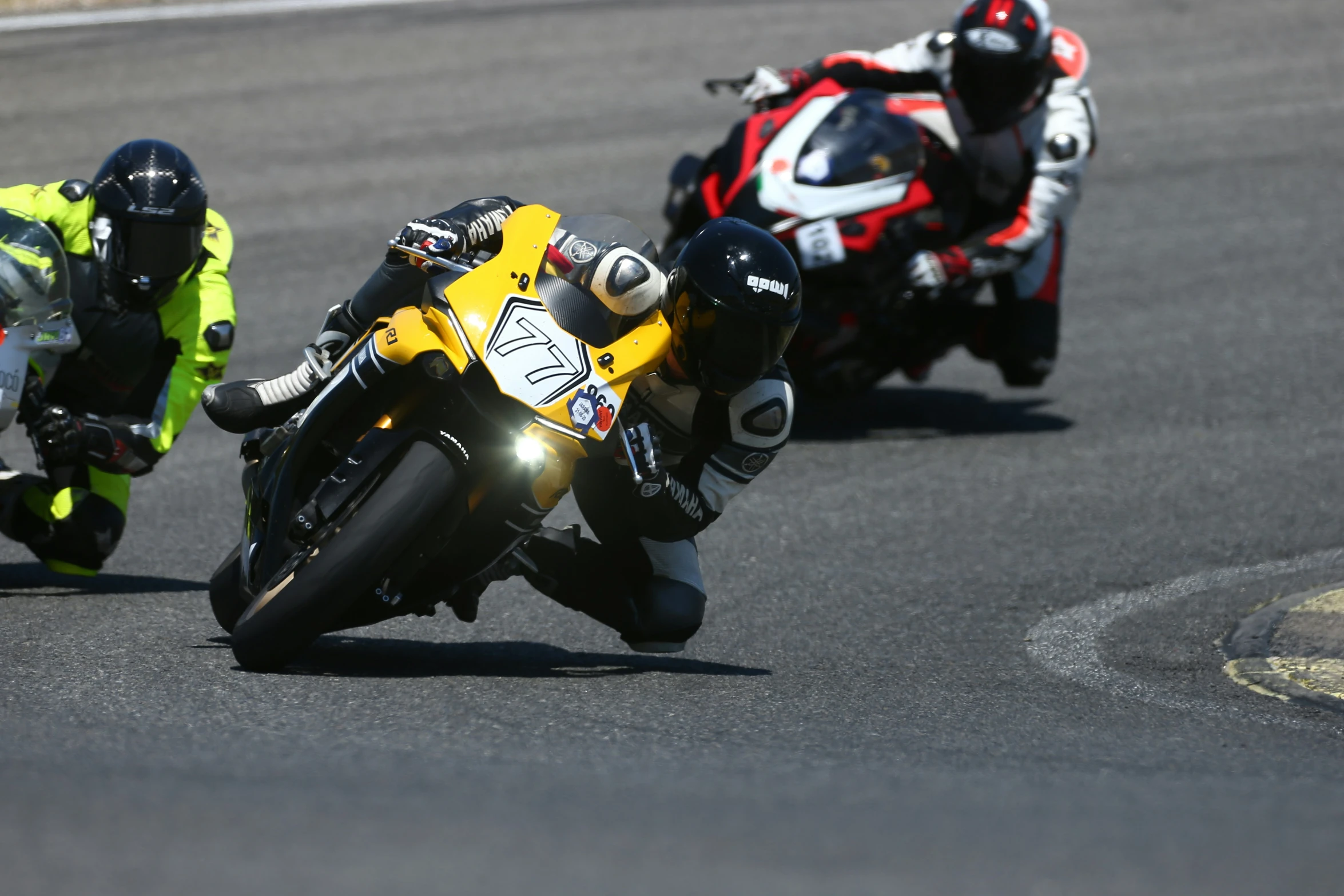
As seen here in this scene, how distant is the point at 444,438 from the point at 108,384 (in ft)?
7.27

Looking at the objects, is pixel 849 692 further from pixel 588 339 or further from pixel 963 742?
pixel 588 339

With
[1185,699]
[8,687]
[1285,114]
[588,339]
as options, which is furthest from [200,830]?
[1285,114]

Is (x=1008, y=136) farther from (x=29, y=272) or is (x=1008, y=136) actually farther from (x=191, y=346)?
(x=29, y=272)

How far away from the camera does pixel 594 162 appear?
13594 millimetres

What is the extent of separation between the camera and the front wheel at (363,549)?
4680 millimetres

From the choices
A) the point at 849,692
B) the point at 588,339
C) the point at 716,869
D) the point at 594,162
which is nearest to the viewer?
the point at 716,869

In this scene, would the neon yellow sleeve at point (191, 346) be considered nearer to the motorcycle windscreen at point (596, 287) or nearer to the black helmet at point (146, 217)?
the black helmet at point (146, 217)

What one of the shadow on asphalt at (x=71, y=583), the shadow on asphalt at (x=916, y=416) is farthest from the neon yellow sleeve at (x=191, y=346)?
the shadow on asphalt at (x=916, y=416)

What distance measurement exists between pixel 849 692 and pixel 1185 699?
98cm

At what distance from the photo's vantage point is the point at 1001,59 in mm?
8969

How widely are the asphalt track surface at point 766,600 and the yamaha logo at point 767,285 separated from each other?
3.75ft

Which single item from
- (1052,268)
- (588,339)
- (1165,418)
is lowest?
(1165,418)

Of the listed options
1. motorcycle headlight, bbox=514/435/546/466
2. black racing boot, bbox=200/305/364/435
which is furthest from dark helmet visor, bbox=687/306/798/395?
black racing boot, bbox=200/305/364/435

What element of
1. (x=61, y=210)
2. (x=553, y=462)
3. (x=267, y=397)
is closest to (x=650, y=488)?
(x=553, y=462)
